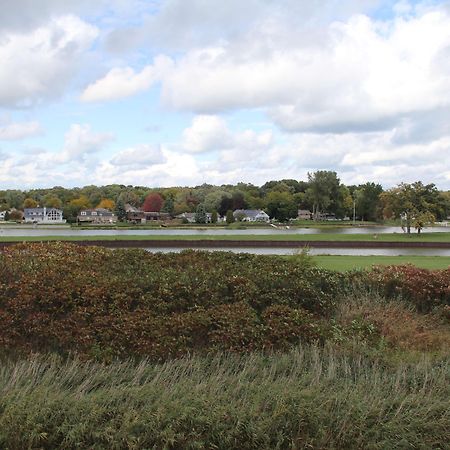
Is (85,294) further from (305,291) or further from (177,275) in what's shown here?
(305,291)

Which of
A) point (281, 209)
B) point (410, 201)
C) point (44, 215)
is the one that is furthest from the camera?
point (44, 215)

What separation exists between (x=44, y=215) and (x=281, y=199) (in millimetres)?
56432

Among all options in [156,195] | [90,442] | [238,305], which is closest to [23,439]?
[90,442]

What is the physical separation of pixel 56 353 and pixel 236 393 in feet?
6.24

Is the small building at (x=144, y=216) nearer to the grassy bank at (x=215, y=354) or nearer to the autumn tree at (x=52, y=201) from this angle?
the autumn tree at (x=52, y=201)

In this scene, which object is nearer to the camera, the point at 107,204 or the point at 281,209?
the point at 281,209

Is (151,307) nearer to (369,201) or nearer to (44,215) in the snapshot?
(369,201)

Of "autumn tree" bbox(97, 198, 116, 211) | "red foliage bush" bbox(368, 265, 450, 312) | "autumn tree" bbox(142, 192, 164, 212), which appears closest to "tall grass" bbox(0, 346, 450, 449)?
"red foliage bush" bbox(368, 265, 450, 312)

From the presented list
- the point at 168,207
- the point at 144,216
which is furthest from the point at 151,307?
the point at 168,207

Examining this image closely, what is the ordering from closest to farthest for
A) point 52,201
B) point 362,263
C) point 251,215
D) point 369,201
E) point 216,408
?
point 216,408
point 362,263
point 369,201
point 251,215
point 52,201

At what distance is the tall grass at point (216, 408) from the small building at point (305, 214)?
395ft

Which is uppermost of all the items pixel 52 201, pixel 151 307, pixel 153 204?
pixel 52 201

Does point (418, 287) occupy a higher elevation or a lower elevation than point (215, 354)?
higher

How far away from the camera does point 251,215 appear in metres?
116
